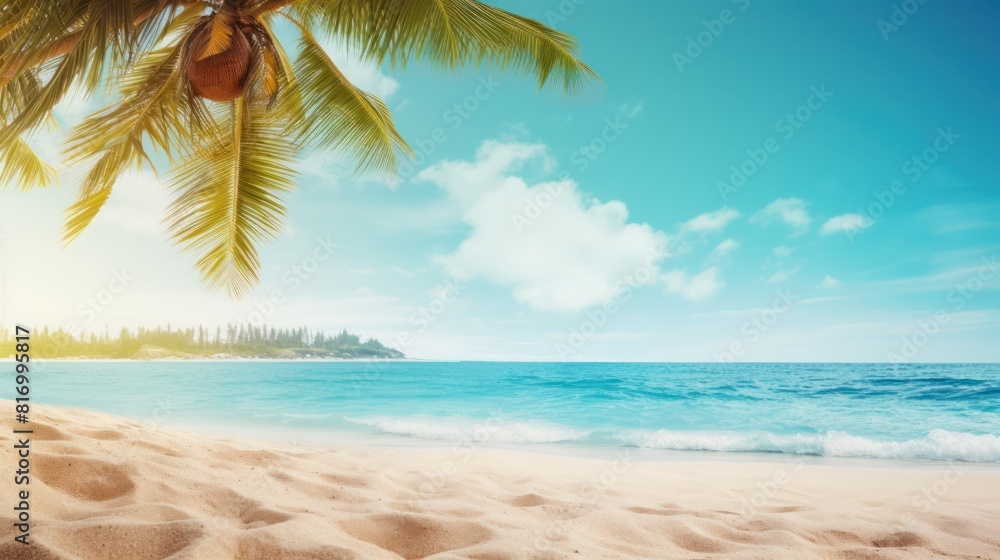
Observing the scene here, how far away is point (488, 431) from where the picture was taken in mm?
11195

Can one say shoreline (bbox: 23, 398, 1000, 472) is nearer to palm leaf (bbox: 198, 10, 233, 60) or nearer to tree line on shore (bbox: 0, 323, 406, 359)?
palm leaf (bbox: 198, 10, 233, 60)

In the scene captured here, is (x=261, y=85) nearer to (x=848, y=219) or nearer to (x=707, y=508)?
(x=707, y=508)

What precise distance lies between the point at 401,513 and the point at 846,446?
26.3 feet

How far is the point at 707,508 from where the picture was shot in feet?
12.3

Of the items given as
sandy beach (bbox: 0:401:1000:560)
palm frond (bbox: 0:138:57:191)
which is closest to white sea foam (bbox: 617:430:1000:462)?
sandy beach (bbox: 0:401:1000:560)

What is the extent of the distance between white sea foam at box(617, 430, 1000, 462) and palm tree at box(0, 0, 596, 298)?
617cm

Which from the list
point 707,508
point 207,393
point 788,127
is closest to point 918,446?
point 788,127

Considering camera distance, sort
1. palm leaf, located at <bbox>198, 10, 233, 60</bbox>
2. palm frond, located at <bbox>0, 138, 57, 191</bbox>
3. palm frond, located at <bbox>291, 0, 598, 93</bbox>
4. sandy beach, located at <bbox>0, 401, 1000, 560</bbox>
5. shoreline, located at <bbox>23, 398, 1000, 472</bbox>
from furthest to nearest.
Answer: shoreline, located at <bbox>23, 398, 1000, 472</bbox> < palm frond, located at <bbox>0, 138, 57, 191</bbox> < palm frond, located at <bbox>291, 0, 598, 93</bbox> < palm leaf, located at <bbox>198, 10, 233, 60</bbox> < sandy beach, located at <bbox>0, 401, 1000, 560</bbox>

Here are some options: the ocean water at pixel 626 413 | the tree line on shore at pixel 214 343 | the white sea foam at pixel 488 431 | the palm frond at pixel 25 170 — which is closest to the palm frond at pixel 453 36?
the palm frond at pixel 25 170

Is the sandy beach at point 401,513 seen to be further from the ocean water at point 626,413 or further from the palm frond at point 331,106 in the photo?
the ocean water at point 626,413

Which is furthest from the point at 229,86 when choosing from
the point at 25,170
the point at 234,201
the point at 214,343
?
the point at 214,343

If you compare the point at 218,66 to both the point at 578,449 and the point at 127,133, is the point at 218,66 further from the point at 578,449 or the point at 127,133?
the point at 578,449

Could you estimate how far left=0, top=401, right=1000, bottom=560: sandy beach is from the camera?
2.13 meters

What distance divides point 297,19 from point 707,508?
569 centimetres
